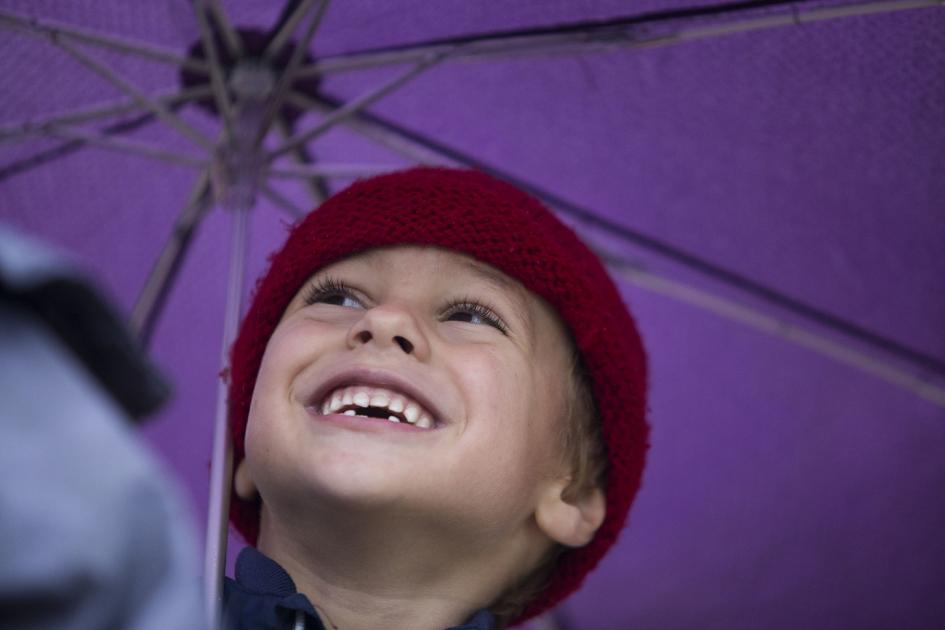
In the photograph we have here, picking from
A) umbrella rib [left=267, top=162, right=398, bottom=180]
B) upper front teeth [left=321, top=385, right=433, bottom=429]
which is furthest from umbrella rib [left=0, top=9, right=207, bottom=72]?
upper front teeth [left=321, top=385, right=433, bottom=429]

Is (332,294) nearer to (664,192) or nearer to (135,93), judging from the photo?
(135,93)

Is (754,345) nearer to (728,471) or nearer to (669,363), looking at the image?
(669,363)

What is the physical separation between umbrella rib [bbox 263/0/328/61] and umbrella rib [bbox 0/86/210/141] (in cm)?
14

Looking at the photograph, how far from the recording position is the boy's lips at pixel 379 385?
1220mm

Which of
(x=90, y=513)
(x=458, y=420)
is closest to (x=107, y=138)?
(x=458, y=420)

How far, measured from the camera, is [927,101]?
1581mm

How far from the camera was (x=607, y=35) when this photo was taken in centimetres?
166

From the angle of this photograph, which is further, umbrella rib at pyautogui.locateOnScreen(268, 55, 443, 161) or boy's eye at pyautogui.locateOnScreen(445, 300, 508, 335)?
umbrella rib at pyautogui.locateOnScreen(268, 55, 443, 161)

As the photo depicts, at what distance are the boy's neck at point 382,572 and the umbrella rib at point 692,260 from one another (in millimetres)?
835

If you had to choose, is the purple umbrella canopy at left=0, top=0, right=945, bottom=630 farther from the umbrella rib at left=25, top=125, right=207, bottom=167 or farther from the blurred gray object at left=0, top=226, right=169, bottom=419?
the blurred gray object at left=0, top=226, right=169, bottom=419

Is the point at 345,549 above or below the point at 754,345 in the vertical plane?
below

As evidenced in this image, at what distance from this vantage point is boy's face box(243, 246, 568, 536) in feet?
3.79

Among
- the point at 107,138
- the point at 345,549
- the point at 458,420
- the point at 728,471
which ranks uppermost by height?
the point at 107,138

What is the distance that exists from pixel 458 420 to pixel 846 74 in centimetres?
81
